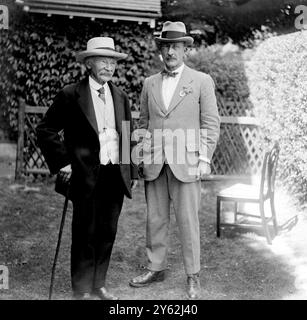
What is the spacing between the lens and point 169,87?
15.1 ft

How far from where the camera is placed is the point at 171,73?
4.55 metres

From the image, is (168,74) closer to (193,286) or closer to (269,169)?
(193,286)

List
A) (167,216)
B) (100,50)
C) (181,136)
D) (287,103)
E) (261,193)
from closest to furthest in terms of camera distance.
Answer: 1. (100,50)
2. (181,136)
3. (167,216)
4. (261,193)
5. (287,103)

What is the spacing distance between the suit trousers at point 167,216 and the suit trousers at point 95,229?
43cm

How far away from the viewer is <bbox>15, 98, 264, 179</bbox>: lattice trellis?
8.88 m

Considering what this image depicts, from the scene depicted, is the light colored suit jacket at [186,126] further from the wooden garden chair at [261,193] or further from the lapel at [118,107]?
the wooden garden chair at [261,193]

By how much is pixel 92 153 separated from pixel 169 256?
2023 millimetres

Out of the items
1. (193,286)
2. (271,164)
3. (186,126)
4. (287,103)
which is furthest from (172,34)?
(287,103)

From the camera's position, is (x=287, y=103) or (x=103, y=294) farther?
(x=287, y=103)

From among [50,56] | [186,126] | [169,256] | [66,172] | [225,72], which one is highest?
[50,56]

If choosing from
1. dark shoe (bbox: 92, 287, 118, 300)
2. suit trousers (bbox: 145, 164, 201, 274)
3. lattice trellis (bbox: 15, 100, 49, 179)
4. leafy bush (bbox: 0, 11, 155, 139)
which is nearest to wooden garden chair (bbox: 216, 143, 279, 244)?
suit trousers (bbox: 145, 164, 201, 274)
